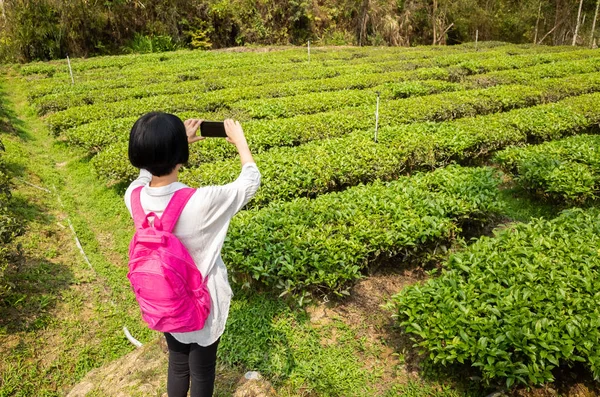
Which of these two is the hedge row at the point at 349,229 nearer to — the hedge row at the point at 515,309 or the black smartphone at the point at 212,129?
the hedge row at the point at 515,309

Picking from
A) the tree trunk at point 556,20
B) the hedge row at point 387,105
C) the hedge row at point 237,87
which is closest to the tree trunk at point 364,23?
the tree trunk at point 556,20

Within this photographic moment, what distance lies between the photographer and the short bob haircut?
6.11 feet

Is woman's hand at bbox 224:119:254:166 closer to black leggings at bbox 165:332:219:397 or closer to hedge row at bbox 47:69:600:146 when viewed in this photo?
black leggings at bbox 165:332:219:397

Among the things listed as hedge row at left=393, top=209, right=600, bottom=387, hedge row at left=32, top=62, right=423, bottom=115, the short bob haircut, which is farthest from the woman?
hedge row at left=32, top=62, right=423, bottom=115

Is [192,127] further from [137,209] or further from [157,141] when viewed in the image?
[137,209]

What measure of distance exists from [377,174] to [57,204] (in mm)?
5559

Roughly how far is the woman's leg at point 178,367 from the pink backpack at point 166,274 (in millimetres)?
364

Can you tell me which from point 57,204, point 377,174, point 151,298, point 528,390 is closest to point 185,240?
point 151,298

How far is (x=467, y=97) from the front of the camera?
962 cm

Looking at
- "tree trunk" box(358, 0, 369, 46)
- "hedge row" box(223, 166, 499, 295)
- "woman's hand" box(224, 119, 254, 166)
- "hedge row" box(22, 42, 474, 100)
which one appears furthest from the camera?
"tree trunk" box(358, 0, 369, 46)

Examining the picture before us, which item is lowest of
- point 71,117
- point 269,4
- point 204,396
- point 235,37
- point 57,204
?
point 57,204

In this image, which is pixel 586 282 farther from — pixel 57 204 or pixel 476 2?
pixel 476 2

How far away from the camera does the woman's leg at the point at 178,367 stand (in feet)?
7.63

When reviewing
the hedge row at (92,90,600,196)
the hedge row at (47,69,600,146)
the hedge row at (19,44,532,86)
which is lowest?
the hedge row at (92,90,600,196)
